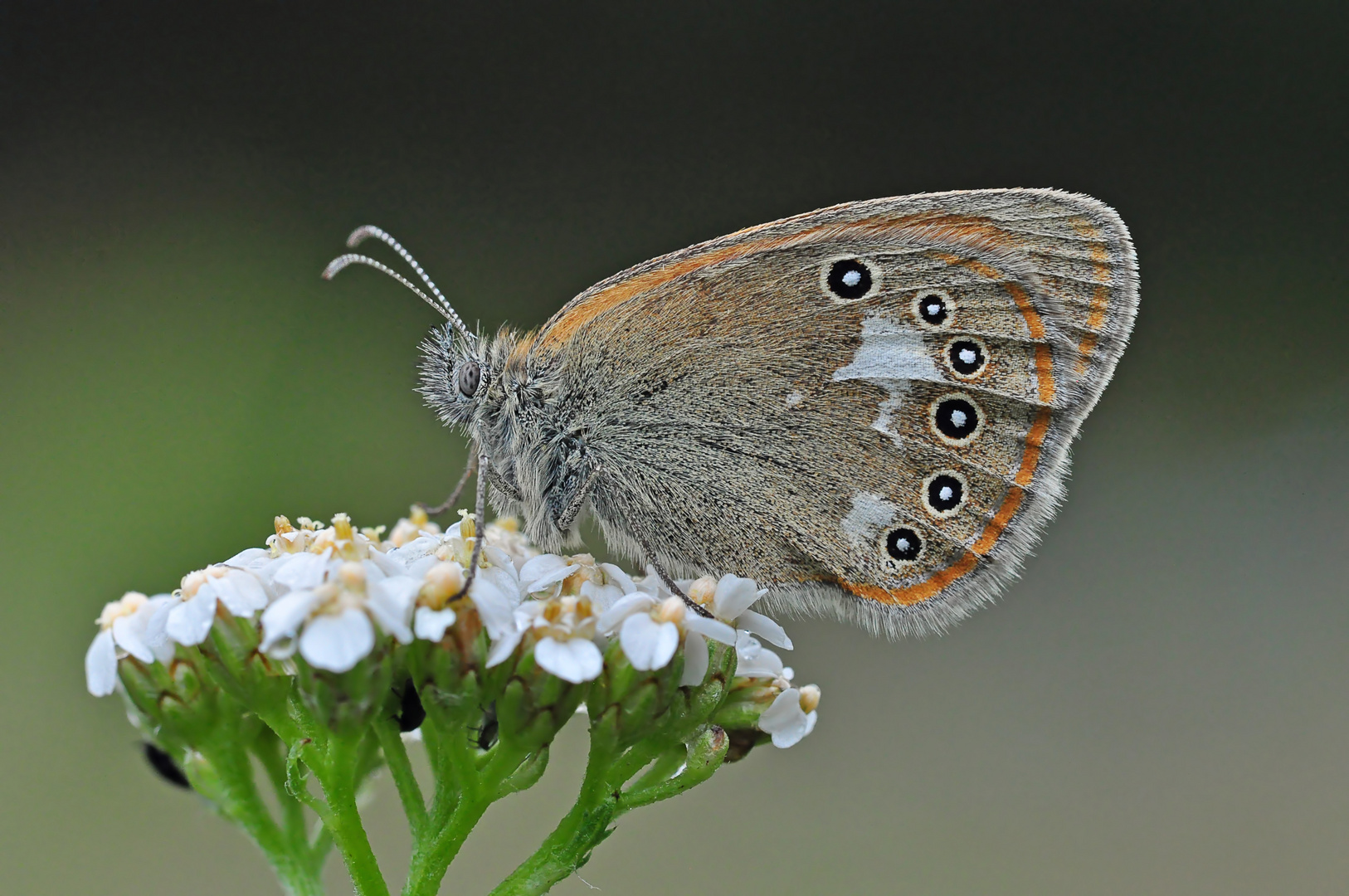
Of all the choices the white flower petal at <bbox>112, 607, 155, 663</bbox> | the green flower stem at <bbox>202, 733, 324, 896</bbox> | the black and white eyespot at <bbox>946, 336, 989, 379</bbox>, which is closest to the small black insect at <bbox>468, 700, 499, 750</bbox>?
the green flower stem at <bbox>202, 733, 324, 896</bbox>

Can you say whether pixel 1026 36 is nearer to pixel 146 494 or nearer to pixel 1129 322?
pixel 1129 322

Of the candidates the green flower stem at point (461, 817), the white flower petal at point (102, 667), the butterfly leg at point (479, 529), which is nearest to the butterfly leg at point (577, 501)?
the butterfly leg at point (479, 529)

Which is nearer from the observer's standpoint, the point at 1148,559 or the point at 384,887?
the point at 384,887

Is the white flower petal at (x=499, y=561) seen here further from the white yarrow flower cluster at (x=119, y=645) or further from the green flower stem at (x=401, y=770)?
the white yarrow flower cluster at (x=119, y=645)

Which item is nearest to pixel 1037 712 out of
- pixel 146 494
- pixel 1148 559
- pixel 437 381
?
pixel 1148 559

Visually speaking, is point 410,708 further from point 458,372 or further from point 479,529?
point 458,372

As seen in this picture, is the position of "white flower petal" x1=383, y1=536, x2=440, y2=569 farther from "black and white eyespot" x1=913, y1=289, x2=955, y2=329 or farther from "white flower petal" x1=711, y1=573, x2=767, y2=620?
"black and white eyespot" x1=913, y1=289, x2=955, y2=329

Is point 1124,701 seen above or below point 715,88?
below
